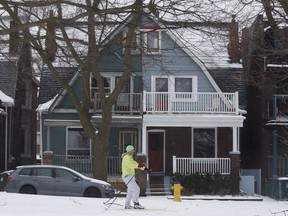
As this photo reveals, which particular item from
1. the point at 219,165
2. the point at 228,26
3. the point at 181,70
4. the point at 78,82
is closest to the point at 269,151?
the point at 219,165

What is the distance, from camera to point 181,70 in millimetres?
34188

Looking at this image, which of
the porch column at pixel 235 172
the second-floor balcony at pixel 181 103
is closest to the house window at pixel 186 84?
the second-floor balcony at pixel 181 103

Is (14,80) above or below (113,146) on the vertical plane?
above

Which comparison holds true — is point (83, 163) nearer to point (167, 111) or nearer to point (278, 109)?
point (167, 111)

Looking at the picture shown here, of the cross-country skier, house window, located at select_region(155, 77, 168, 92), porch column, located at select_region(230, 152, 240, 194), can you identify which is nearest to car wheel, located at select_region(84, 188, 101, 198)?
porch column, located at select_region(230, 152, 240, 194)

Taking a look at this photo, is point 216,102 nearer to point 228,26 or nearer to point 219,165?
point 219,165

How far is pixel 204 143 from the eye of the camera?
115 ft

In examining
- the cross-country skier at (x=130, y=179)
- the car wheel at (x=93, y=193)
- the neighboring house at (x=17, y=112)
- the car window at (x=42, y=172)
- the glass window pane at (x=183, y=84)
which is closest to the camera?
the cross-country skier at (x=130, y=179)

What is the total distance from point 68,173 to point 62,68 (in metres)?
10.3

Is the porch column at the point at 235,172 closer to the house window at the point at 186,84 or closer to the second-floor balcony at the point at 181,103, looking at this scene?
the second-floor balcony at the point at 181,103

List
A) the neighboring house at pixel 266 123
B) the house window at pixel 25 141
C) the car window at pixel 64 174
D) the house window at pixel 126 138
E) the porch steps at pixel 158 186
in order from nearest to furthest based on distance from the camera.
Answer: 1. the car window at pixel 64 174
2. the porch steps at pixel 158 186
3. the neighboring house at pixel 266 123
4. the house window at pixel 126 138
5. the house window at pixel 25 141

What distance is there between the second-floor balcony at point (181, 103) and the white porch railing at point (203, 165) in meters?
2.43

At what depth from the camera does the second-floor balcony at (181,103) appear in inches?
1261

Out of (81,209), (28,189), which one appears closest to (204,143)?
(28,189)
